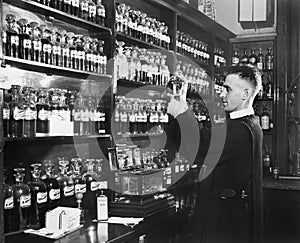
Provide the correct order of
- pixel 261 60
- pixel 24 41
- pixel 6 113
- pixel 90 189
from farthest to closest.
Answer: pixel 261 60 → pixel 90 189 → pixel 24 41 → pixel 6 113

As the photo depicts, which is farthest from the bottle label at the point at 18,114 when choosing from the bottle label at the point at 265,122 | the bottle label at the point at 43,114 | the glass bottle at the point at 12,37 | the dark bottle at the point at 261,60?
the dark bottle at the point at 261,60

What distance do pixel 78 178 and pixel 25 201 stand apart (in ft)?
1.31

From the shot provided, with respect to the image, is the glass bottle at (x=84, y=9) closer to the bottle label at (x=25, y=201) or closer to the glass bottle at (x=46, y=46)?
the glass bottle at (x=46, y=46)

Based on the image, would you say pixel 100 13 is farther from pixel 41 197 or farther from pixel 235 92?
pixel 41 197

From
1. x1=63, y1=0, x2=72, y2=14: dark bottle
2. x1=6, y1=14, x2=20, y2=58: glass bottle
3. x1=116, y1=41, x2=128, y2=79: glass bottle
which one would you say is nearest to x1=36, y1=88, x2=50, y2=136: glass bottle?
x1=6, y1=14, x2=20, y2=58: glass bottle

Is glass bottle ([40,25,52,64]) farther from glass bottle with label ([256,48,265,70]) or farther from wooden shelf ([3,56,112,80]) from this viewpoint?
glass bottle with label ([256,48,265,70])

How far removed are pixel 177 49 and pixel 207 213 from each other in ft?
4.79

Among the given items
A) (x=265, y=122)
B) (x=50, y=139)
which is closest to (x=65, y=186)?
(x=50, y=139)

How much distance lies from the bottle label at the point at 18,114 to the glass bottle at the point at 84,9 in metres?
0.67

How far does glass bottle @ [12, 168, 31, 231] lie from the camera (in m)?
2.03

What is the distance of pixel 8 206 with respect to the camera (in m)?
1.96

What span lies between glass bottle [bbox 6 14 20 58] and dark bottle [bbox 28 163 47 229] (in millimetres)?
520

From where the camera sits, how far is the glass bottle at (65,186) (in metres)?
2.28

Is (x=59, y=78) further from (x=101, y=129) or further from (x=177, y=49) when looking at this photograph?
(x=177, y=49)
